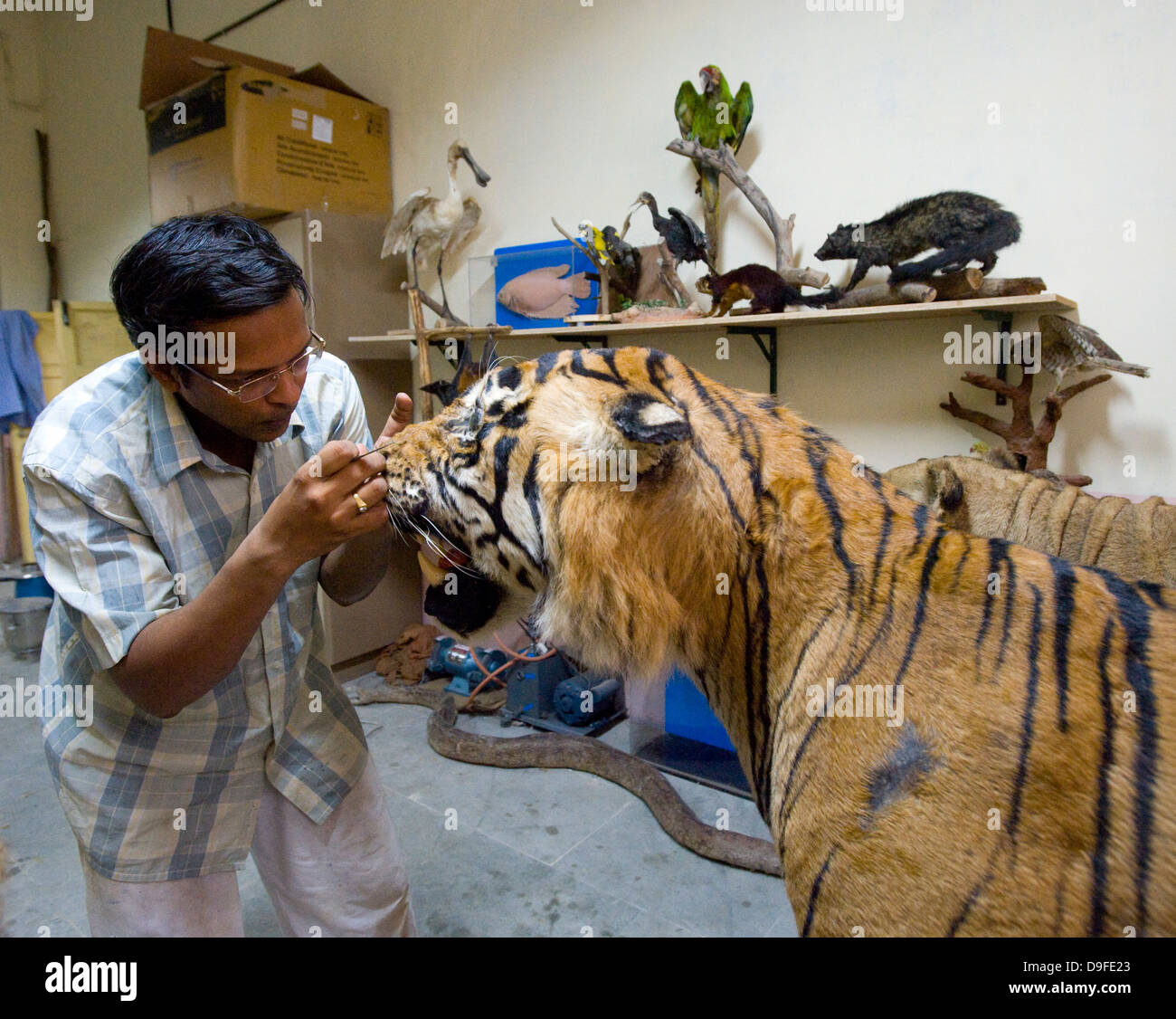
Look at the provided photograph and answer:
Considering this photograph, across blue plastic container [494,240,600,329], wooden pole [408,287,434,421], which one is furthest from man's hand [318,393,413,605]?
wooden pole [408,287,434,421]

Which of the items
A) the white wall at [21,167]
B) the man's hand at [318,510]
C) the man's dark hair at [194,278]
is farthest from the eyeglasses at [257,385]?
the white wall at [21,167]

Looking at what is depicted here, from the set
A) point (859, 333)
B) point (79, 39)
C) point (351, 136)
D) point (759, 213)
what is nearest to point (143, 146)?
point (79, 39)

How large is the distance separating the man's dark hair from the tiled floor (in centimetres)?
229

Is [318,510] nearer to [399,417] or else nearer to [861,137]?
[399,417]

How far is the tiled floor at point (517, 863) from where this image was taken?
2.77 meters

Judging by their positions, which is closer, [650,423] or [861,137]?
[650,423]

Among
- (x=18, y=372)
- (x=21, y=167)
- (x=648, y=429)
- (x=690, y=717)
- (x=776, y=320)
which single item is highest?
(x=21, y=167)

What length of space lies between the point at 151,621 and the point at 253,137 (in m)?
3.98

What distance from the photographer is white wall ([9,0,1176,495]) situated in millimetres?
2822

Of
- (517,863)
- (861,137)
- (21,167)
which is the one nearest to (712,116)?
(861,137)

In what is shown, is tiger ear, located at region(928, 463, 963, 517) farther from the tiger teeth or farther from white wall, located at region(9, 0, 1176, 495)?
the tiger teeth

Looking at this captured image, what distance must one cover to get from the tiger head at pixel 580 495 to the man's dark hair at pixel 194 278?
405mm

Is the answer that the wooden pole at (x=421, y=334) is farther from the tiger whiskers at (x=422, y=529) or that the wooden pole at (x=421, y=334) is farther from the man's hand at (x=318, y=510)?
the man's hand at (x=318, y=510)

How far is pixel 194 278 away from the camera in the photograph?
56.2 inches
